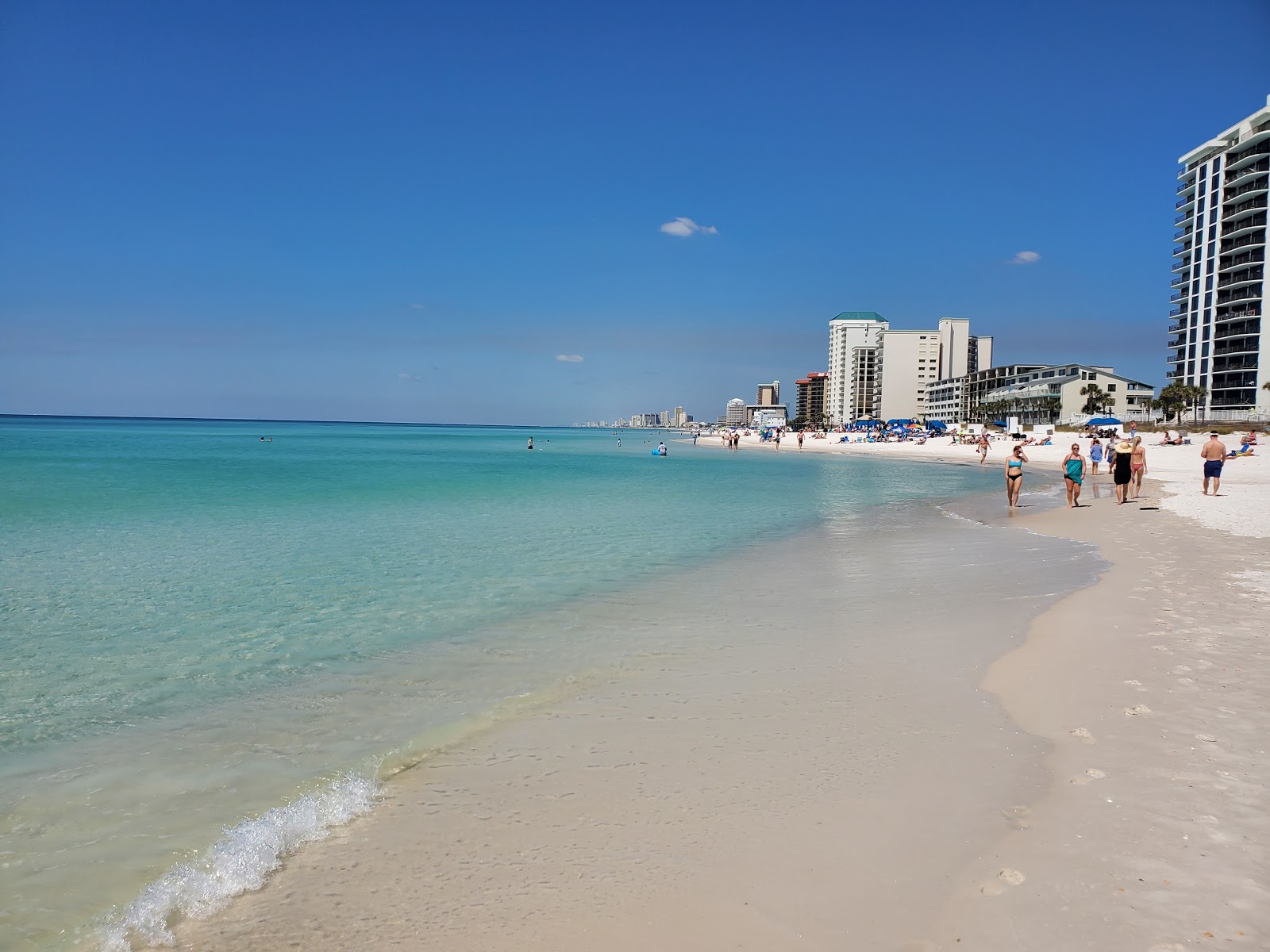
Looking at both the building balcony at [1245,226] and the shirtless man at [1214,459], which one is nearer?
the shirtless man at [1214,459]

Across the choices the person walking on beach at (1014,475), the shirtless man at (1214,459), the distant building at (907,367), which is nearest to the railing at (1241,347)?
the shirtless man at (1214,459)

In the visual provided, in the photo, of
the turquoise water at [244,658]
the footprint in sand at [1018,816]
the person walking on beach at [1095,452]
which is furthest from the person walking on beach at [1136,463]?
the footprint in sand at [1018,816]

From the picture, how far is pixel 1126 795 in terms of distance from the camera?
4.12 meters

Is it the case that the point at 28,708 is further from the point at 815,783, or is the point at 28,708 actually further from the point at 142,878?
the point at 815,783

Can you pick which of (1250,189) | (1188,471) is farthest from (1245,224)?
(1188,471)

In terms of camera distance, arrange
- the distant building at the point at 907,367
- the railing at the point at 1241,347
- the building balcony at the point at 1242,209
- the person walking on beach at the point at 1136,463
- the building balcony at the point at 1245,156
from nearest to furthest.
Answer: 1. the person walking on beach at the point at 1136,463
2. the railing at the point at 1241,347
3. the building balcony at the point at 1245,156
4. the building balcony at the point at 1242,209
5. the distant building at the point at 907,367

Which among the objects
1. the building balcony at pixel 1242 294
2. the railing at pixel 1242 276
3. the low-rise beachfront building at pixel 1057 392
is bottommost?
the low-rise beachfront building at pixel 1057 392

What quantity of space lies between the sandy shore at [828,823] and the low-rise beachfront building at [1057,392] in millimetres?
104678

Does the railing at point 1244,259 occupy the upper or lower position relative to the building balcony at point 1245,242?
lower

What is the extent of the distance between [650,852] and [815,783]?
3.99 ft

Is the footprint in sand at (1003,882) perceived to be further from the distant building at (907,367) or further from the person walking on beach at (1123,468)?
the distant building at (907,367)

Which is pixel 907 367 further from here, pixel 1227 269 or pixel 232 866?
pixel 232 866

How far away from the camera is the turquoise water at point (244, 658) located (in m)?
3.96

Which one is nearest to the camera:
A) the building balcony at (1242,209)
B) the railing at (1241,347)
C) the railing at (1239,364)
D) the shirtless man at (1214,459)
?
the shirtless man at (1214,459)
